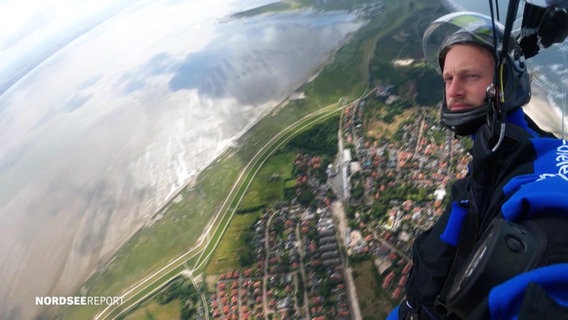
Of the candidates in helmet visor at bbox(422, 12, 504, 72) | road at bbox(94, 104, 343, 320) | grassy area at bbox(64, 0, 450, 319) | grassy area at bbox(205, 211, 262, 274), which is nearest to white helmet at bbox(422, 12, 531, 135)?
helmet visor at bbox(422, 12, 504, 72)

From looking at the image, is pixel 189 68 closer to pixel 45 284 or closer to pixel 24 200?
pixel 24 200

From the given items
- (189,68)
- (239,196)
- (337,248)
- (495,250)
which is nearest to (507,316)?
(495,250)

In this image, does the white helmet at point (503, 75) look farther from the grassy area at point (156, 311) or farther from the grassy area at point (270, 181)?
the grassy area at point (270, 181)

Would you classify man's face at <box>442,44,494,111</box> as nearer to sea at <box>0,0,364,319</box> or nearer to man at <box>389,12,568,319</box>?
man at <box>389,12,568,319</box>

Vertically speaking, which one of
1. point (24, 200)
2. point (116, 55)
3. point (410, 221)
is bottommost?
point (410, 221)

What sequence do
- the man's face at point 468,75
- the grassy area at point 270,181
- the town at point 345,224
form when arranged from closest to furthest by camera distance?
the man's face at point 468,75 < the town at point 345,224 < the grassy area at point 270,181

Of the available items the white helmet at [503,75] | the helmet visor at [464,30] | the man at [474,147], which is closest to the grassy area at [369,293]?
the man at [474,147]

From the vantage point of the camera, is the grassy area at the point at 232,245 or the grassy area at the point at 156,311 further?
the grassy area at the point at 232,245

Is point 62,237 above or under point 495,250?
under
